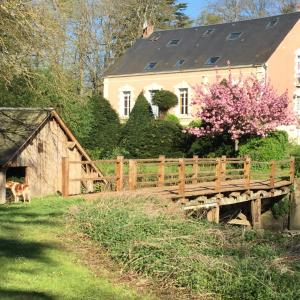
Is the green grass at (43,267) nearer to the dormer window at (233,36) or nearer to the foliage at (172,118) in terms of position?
the foliage at (172,118)

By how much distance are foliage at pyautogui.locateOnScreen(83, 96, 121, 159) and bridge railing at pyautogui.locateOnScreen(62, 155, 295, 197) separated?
8.34 meters

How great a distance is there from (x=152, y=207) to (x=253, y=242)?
9.51 ft

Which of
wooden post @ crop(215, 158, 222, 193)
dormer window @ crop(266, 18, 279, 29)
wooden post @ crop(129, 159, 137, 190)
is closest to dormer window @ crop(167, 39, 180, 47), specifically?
dormer window @ crop(266, 18, 279, 29)

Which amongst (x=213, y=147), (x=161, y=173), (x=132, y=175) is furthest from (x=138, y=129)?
(x=132, y=175)

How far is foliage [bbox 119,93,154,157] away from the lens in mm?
32116

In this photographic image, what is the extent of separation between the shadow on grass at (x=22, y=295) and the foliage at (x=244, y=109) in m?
20.0

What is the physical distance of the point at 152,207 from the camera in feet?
36.4

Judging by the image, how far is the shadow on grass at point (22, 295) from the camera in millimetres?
6066

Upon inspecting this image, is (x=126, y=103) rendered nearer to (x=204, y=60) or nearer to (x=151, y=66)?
(x=151, y=66)

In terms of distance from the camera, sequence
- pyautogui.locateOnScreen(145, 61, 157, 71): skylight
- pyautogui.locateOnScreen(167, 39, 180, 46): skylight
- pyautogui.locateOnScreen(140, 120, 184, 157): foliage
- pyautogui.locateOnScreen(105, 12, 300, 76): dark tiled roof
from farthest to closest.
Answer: pyautogui.locateOnScreen(167, 39, 180, 46): skylight < pyautogui.locateOnScreen(145, 61, 157, 71): skylight < pyautogui.locateOnScreen(105, 12, 300, 76): dark tiled roof < pyautogui.locateOnScreen(140, 120, 184, 157): foliage

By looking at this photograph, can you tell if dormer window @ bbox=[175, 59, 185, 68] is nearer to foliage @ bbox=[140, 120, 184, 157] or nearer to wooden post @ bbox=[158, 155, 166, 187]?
foliage @ bbox=[140, 120, 184, 157]

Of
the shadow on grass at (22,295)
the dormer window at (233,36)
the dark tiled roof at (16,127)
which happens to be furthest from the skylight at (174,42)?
the shadow on grass at (22,295)

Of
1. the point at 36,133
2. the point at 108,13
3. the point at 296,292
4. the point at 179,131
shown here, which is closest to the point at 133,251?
the point at 296,292

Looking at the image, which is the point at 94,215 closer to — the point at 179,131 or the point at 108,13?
the point at 179,131
